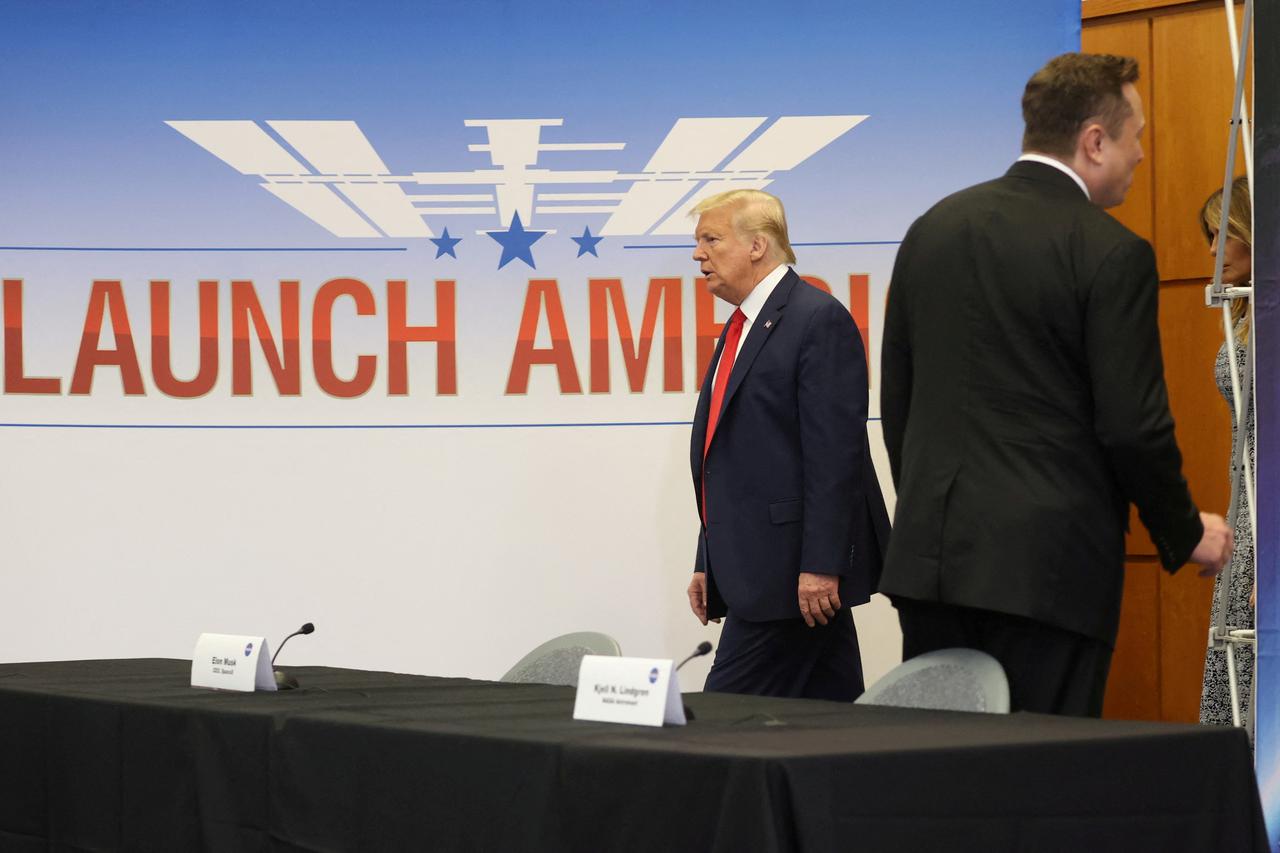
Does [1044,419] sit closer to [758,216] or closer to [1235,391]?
[1235,391]

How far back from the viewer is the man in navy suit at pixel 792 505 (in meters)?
3.22

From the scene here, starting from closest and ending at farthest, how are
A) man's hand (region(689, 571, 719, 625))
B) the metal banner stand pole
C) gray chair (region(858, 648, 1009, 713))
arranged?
gray chair (region(858, 648, 1009, 713)), the metal banner stand pole, man's hand (region(689, 571, 719, 625))

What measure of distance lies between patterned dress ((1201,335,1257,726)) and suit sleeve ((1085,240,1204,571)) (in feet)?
3.80

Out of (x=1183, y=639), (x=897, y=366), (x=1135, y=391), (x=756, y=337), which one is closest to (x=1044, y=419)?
(x=1135, y=391)

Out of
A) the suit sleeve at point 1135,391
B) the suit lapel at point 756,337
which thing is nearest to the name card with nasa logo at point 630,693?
the suit sleeve at point 1135,391

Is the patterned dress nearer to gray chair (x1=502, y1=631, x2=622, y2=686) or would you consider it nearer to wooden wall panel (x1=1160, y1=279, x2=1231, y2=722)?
wooden wall panel (x1=1160, y1=279, x2=1231, y2=722)

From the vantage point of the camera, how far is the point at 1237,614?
11.3 ft

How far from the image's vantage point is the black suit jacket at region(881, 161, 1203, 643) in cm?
226

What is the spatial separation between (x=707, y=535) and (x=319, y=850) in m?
1.72

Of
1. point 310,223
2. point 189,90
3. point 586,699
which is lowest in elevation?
point 586,699

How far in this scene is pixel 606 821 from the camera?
150 centimetres

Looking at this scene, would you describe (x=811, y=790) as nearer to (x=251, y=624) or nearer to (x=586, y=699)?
(x=586, y=699)

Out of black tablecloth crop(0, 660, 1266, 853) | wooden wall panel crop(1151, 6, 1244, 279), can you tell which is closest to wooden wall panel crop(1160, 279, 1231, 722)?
wooden wall panel crop(1151, 6, 1244, 279)

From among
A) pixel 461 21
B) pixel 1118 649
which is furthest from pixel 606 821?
pixel 461 21
